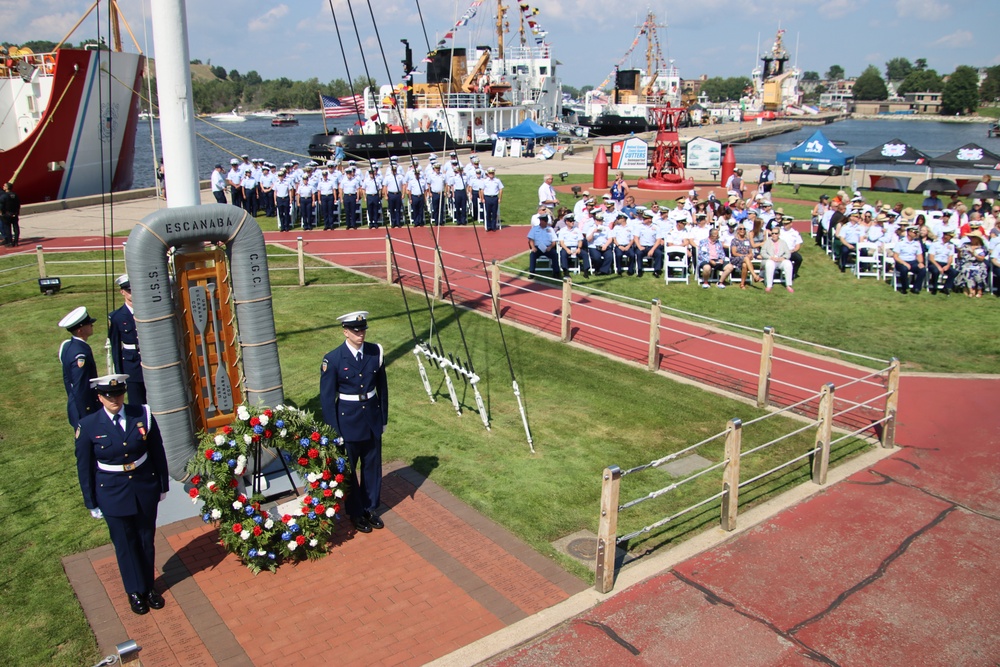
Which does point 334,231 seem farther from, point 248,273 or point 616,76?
point 616,76

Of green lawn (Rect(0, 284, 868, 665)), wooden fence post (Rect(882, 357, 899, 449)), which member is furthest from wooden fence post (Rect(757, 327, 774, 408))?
wooden fence post (Rect(882, 357, 899, 449))

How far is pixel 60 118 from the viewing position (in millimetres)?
28859

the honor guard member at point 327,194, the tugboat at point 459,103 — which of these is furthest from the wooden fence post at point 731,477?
the tugboat at point 459,103

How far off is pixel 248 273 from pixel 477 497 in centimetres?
311

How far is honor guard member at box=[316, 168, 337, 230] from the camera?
22828 millimetres

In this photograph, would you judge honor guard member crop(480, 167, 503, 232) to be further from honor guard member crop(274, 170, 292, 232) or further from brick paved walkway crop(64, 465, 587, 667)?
brick paved walkway crop(64, 465, 587, 667)

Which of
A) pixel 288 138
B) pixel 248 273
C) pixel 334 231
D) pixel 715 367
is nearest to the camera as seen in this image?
pixel 248 273

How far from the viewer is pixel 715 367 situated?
12.2m

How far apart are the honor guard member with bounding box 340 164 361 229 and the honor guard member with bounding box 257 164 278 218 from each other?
1949 mm

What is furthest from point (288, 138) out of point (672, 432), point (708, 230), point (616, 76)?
point (672, 432)

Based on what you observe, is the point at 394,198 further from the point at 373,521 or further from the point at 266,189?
the point at 373,521

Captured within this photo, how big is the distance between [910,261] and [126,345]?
1471 cm

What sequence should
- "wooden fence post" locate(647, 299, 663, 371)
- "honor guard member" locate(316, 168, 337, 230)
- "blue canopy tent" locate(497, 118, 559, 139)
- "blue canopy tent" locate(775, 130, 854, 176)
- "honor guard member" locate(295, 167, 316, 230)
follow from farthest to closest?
"blue canopy tent" locate(497, 118, 559, 139)
"blue canopy tent" locate(775, 130, 854, 176)
"honor guard member" locate(316, 168, 337, 230)
"honor guard member" locate(295, 167, 316, 230)
"wooden fence post" locate(647, 299, 663, 371)

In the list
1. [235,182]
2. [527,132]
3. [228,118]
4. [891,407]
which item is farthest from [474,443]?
[228,118]
